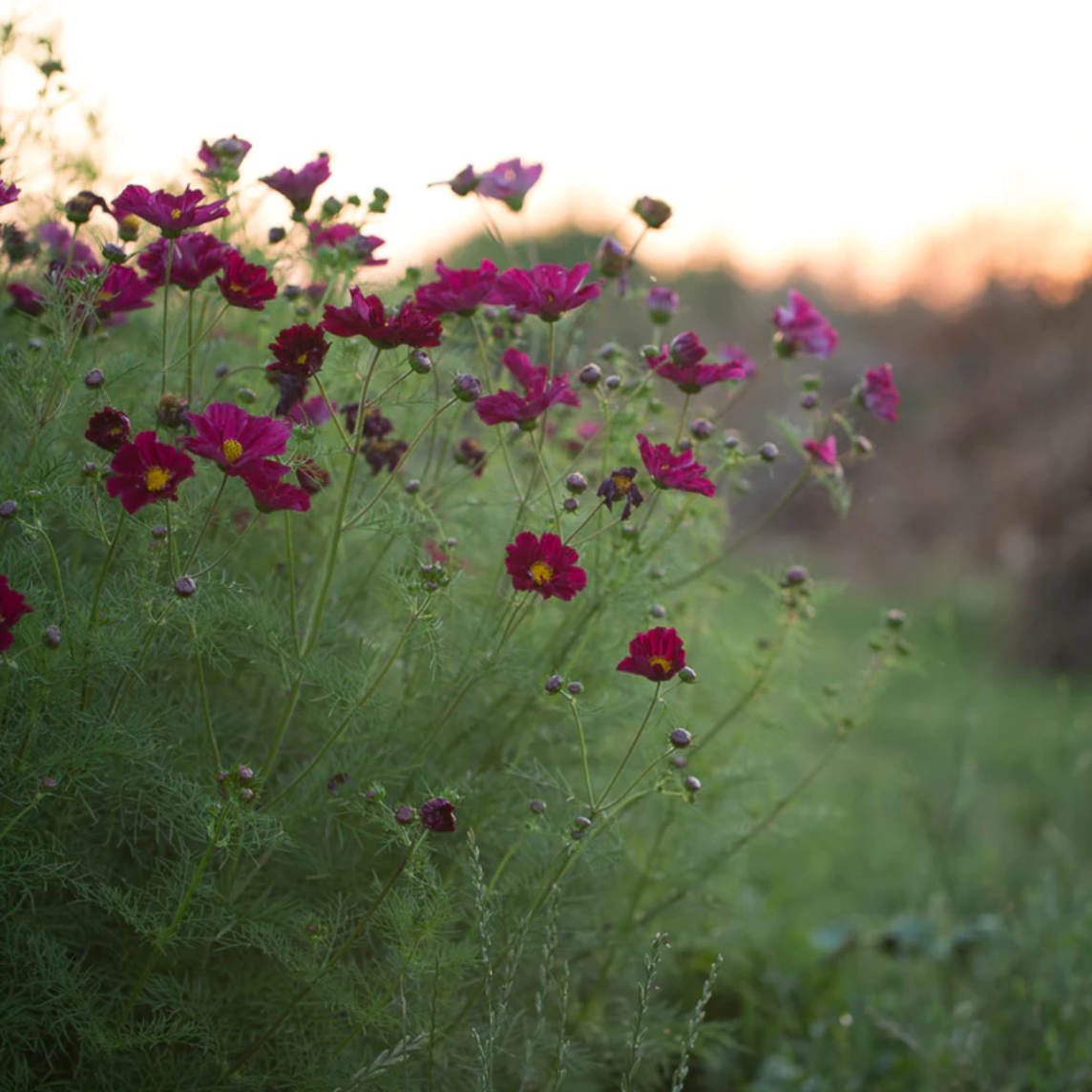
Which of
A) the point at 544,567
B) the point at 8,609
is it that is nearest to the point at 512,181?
the point at 544,567

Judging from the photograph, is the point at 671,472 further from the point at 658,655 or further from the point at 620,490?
the point at 658,655

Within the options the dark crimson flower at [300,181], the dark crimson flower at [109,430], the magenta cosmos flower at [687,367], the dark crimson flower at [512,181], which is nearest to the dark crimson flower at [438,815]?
the dark crimson flower at [109,430]

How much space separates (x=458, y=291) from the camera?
122 cm

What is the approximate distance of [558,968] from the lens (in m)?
1.52

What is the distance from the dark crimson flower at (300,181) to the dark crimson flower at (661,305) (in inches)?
18.8

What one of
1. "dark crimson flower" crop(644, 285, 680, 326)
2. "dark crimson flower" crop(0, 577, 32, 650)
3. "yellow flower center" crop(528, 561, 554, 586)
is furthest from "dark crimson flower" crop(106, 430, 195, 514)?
"dark crimson flower" crop(644, 285, 680, 326)

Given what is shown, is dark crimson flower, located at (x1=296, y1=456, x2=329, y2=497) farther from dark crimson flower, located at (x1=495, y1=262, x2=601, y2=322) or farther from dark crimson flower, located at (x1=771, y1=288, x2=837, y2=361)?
dark crimson flower, located at (x1=771, y1=288, x2=837, y2=361)

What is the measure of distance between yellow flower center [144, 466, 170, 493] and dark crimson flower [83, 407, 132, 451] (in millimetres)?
71

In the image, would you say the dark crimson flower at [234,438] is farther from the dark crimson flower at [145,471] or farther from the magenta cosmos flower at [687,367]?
the magenta cosmos flower at [687,367]

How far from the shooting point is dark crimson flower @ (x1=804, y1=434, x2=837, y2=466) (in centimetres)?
148

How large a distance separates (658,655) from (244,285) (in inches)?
21.9

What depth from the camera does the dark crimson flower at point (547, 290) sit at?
46.8 inches

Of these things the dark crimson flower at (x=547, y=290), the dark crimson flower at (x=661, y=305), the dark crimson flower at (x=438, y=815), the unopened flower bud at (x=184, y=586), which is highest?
the dark crimson flower at (x=661, y=305)

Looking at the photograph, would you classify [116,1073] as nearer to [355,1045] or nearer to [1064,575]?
[355,1045]
